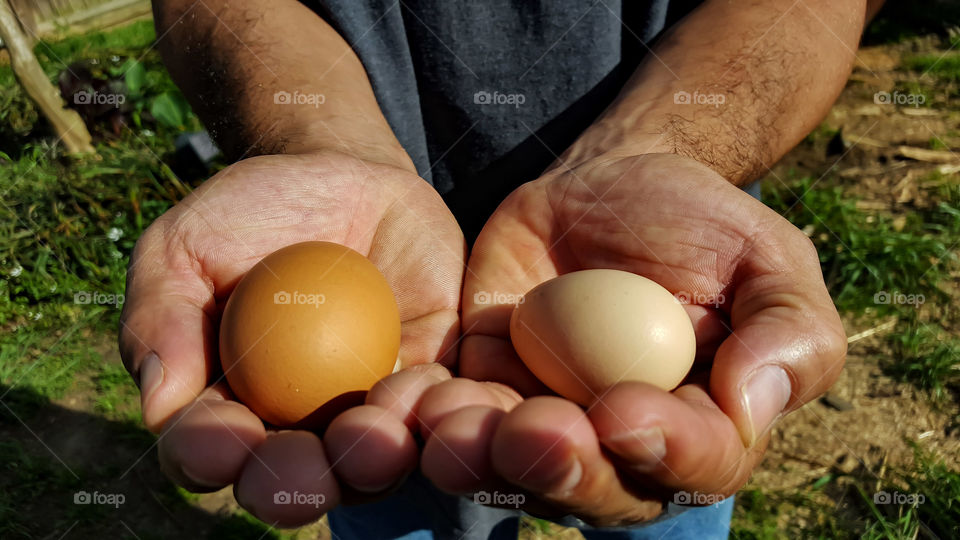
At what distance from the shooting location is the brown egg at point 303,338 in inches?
69.4

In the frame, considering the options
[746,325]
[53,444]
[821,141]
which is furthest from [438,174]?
[821,141]

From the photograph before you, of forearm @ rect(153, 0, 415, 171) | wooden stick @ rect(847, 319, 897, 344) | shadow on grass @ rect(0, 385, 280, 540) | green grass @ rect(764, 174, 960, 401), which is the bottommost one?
wooden stick @ rect(847, 319, 897, 344)

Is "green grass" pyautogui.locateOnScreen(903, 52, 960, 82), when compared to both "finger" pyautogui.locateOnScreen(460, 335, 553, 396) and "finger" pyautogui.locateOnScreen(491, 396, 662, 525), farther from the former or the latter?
"finger" pyautogui.locateOnScreen(491, 396, 662, 525)

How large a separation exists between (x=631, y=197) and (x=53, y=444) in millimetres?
3314

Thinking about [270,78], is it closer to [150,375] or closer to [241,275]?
[241,275]

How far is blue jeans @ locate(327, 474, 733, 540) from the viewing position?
248cm

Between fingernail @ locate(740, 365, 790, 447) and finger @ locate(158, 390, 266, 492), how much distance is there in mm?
1098

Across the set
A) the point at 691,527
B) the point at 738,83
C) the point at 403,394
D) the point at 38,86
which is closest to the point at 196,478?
the point at 403,394

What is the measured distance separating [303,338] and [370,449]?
0.42 meters

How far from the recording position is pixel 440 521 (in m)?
2.76

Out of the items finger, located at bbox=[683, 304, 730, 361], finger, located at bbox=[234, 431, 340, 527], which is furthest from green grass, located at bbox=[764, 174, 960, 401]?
finger, located at bbox=[234, 431, 340, 527]

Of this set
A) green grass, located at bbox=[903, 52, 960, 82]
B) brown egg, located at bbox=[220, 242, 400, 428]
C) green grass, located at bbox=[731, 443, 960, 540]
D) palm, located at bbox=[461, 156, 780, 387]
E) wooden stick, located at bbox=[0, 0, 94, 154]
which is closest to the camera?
brown egg, located at bbox=[220, 242, 400, 428]

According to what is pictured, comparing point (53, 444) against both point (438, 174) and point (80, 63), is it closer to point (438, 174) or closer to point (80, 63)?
point (438, 174)

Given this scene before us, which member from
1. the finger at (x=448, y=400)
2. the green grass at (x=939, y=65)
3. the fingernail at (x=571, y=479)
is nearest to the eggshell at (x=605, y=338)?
the finger at (x=448, y=400)
